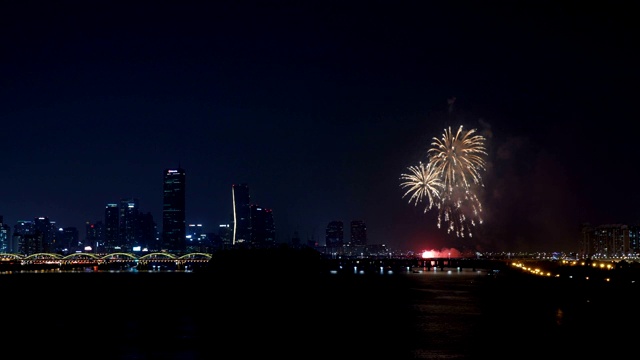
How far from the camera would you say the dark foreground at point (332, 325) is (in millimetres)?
53312

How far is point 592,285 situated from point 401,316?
4634 cm

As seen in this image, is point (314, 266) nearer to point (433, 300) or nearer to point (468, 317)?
point (433, 300)

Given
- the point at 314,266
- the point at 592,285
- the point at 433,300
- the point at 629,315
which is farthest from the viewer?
the point at 314,266

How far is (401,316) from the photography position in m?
82.3

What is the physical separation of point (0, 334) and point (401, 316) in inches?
1562

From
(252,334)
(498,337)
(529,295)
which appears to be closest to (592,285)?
(529,295)

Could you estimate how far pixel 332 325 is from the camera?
7238 centimetres

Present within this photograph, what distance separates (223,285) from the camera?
150875mm

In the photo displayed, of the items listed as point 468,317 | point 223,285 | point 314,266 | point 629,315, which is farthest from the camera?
point 314,266

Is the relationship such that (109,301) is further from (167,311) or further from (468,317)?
(468,317)

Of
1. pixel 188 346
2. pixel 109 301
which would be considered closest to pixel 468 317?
pixel 188 346

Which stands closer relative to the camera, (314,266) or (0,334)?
(0,334)

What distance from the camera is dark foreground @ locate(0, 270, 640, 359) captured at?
5331 centimetres

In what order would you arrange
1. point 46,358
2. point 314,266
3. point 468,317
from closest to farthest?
point 46,358, point 468,317, point 314,266
